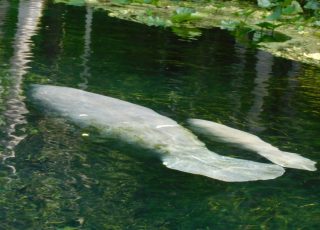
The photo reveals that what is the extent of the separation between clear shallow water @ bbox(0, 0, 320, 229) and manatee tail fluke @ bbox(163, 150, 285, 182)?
0.20 ft

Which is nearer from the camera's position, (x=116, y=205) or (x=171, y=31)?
(x=116, y=205)

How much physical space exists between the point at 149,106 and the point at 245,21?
19.1 ft

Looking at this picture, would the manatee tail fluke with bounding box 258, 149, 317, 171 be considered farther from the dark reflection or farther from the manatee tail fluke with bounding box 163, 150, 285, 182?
the dark reflection

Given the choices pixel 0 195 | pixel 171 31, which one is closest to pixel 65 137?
pixel 0 195

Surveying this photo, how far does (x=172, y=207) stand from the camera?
2.75 m

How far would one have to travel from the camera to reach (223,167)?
128 inches

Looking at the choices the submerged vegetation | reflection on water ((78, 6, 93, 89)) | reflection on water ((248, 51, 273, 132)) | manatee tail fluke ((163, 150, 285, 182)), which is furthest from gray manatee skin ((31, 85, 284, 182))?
the submerged vegetation

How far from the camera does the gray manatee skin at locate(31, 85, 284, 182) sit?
3.24 m

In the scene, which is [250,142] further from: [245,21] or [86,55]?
[245,21]

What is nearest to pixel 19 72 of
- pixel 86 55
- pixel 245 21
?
pixel 86 55

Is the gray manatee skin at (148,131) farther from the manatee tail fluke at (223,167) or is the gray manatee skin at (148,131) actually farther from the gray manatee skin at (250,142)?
the gray manatee skin at (250,142)

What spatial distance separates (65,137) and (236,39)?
5.28 m

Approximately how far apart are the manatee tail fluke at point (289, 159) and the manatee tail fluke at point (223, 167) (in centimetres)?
10

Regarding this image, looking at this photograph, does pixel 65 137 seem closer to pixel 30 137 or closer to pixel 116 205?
pixel 30 137
